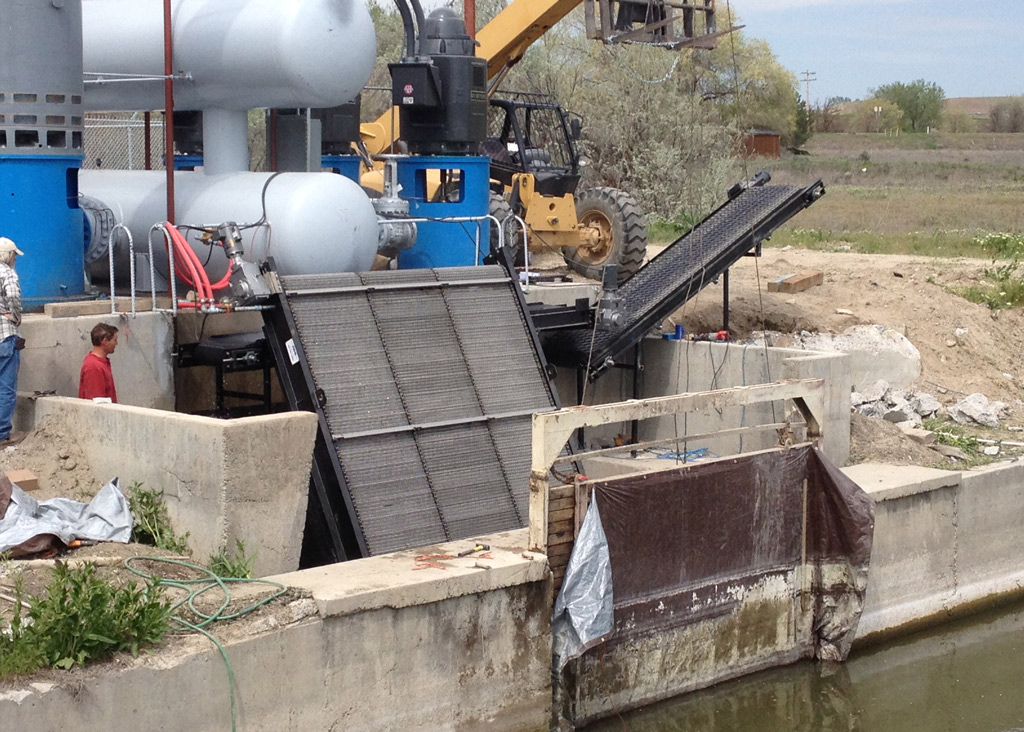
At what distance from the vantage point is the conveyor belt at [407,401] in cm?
1040

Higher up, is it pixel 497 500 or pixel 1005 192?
pixel 1005 192

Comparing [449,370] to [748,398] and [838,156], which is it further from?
[838,156]

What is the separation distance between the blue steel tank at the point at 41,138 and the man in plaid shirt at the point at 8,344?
4.43 ft

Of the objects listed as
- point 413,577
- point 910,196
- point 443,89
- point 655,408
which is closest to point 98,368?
point 413,577

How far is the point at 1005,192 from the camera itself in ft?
147

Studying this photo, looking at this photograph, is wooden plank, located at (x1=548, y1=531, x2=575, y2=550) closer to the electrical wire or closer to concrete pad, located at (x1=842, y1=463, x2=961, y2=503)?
the electrical wire

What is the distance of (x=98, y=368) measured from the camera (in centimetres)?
1038

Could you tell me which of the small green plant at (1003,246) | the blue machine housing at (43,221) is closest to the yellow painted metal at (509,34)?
the blue machine housing at (43,221)

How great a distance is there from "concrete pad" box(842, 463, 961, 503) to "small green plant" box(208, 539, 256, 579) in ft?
19.2

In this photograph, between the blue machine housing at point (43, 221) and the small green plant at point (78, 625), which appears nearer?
the small green plant at point (78, 625)

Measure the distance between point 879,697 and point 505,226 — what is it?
6633mm

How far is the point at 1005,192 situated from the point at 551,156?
1108 inches

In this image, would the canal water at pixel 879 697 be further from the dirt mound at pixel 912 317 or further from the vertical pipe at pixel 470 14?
the vertical pipe at pixel 470 14

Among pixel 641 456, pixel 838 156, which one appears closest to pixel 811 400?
pixel 641 456
